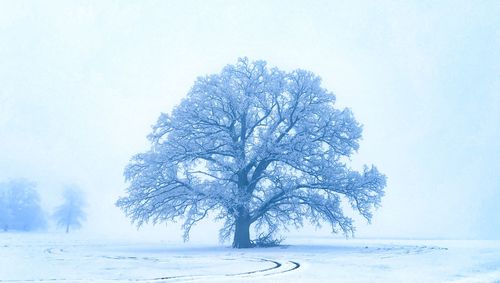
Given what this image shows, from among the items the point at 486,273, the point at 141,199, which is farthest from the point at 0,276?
the point at 141,199

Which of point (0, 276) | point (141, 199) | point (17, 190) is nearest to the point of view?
point (0, 276)

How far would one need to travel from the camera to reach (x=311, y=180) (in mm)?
25750

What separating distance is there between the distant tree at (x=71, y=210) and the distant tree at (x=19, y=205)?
15.5 ft

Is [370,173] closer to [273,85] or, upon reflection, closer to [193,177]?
[273,85]

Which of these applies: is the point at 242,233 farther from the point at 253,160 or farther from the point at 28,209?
the point at 28,209

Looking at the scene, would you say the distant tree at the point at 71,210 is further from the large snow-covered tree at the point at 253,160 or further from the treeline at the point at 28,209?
the large snow-covered tree at the point at 253,160

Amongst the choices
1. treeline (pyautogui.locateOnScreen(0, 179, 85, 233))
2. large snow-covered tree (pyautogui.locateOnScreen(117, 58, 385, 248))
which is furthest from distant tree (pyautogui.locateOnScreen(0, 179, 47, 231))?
large snow-covered tree (pyautogui.locateOnScreen(117, 58, 385, 248))

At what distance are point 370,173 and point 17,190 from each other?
69648 millimetres

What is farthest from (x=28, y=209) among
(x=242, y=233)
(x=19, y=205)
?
(x=242, y=233)

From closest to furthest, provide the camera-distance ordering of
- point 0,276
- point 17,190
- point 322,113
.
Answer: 1. point 0,276
2. point 322,113
3. point 17,190

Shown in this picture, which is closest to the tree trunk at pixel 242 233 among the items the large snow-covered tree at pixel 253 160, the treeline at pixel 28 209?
the large snow-covered tree at pixel 253 160

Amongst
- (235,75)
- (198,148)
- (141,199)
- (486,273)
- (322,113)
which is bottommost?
(486,273)

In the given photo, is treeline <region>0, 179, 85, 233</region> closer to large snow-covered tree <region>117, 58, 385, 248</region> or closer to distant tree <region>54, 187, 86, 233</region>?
distant tree <region>54, 187, 86, 233</region>

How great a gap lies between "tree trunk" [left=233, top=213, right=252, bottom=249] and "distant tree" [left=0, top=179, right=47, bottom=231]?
6262 centimetres
